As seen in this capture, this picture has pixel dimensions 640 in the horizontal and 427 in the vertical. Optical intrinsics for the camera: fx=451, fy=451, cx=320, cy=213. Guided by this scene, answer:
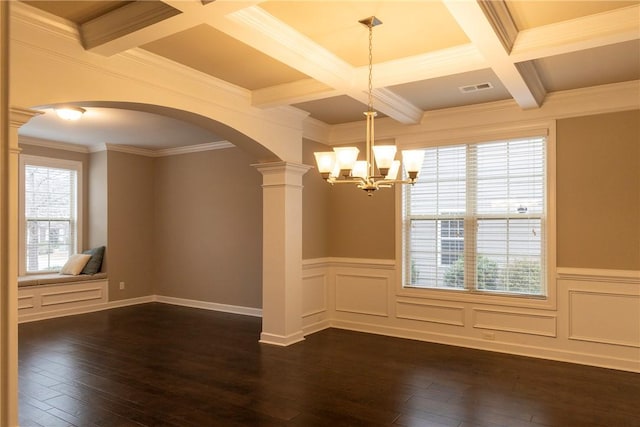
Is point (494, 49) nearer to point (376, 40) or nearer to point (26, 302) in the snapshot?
point (376, 40)

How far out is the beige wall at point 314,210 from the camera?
18.8 feet

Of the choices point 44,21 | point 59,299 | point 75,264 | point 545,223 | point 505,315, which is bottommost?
point 59,299

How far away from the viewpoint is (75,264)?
7.15 meters

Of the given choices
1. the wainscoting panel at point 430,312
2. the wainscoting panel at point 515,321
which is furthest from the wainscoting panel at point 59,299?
the wainscoting panel at point 515,321

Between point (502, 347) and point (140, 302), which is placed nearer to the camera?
point (502, 347)

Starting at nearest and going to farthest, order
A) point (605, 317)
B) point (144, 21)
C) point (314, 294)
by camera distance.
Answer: point (144, 21)
point (605, 317)
point (314, 294)

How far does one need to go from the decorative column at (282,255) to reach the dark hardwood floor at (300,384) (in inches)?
10.5

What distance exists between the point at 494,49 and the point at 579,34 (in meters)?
0.55

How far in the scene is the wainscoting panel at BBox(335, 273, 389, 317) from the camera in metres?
5.74

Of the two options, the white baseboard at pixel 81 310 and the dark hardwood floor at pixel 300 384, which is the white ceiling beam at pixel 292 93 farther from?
the white baseboard at pixel 81 310

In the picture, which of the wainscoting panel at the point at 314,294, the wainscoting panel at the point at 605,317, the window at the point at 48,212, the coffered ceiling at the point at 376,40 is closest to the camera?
the coffered ceiling at the point at 376,40

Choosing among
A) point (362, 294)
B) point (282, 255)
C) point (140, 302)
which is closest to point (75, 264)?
point (140, 302)

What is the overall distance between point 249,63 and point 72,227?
5464 millimetres

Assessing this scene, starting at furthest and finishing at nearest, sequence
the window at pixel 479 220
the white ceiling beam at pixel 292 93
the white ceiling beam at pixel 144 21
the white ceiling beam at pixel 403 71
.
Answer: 1. the window at pixel 479 220
2. the white ceiling beam at pixel 292 93
3. the white ceiling beam at pixel 403 71
4. the white ceiling beam at pixel 144 21
